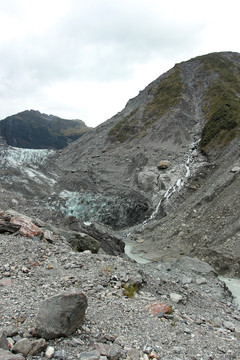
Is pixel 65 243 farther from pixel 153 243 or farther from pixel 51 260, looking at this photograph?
pixel 153 243

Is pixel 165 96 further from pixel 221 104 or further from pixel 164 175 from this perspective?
pixel 164 175

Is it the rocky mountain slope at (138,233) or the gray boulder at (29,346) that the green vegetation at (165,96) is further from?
the gray boulder at (29,346)

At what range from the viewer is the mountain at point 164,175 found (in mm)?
28984

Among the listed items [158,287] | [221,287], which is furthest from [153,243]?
[158,287]

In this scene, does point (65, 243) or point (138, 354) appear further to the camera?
point (65, 243)

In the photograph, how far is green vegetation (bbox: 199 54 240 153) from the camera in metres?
52.6

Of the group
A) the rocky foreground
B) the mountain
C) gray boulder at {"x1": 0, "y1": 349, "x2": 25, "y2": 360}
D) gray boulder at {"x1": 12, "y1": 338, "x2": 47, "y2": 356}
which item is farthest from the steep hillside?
gray boulder at {"x1": 0, "y1": 349, "x2": 25, "y2": 360}

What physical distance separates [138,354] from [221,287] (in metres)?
11.3

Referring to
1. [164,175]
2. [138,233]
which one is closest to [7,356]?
[138,233]

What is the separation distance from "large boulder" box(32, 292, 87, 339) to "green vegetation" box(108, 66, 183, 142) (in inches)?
2543

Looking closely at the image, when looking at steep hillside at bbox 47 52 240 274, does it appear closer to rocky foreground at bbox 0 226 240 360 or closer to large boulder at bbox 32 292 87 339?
rocky foreground at bbox 0 226 240 360

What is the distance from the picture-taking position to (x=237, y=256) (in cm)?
2216

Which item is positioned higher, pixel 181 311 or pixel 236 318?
pixel 181 311

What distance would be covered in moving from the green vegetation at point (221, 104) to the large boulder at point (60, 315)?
156 feet
